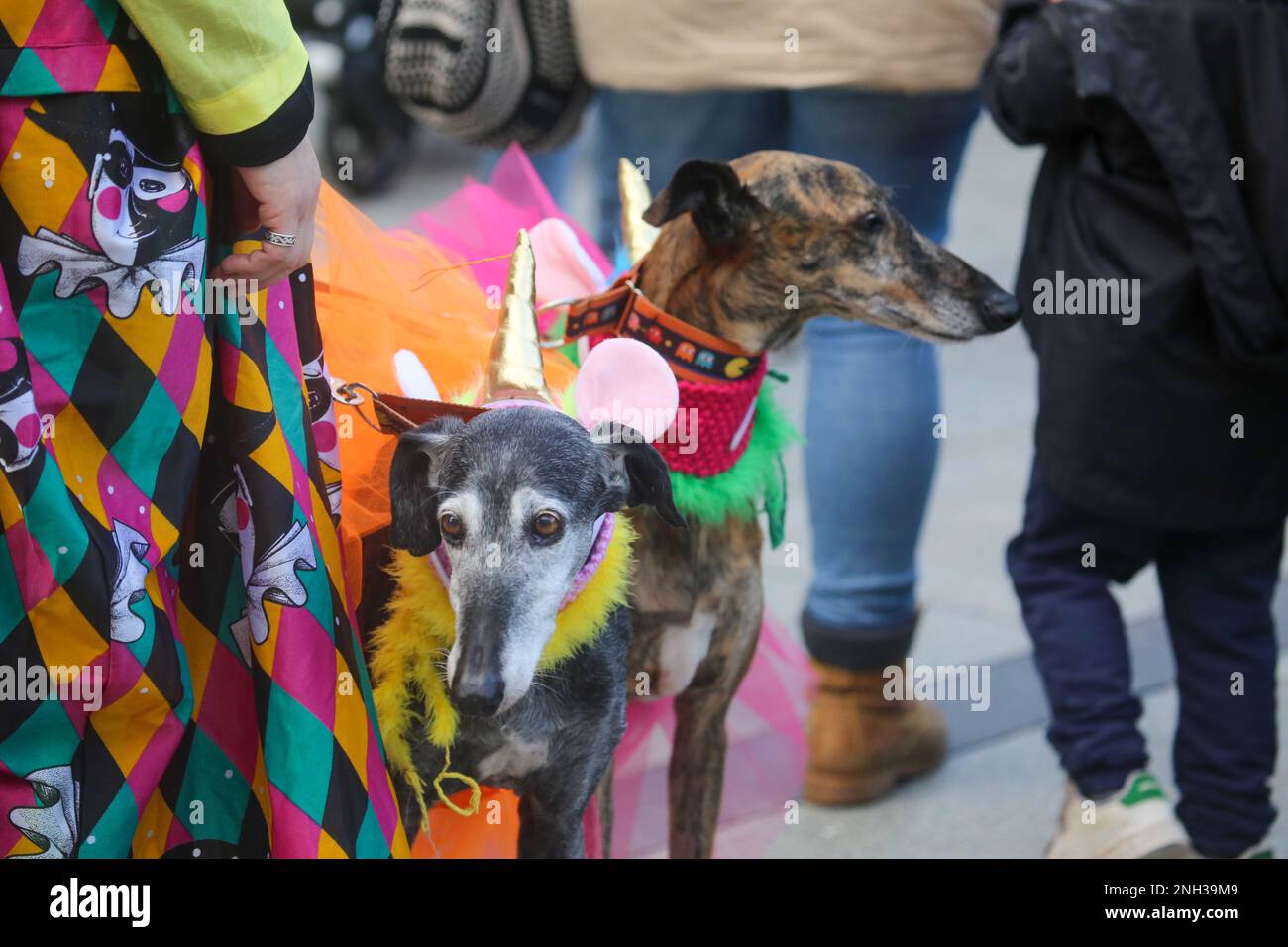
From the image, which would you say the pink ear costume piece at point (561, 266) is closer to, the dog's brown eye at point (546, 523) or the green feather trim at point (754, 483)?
the green feather trim at point (754, 483)

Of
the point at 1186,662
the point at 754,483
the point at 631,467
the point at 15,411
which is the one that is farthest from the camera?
the point at 1186,662

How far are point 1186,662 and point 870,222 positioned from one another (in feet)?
3.84

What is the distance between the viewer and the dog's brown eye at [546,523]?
1668mm

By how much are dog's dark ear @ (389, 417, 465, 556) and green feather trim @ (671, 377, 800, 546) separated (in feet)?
1.38

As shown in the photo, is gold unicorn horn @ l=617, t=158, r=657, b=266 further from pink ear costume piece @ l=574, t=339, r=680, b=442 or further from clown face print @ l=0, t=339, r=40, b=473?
clown face print @ l=0, t=339, r=40, b=473

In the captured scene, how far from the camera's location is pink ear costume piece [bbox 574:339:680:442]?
1.84 metres

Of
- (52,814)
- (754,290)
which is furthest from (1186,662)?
(52,814)

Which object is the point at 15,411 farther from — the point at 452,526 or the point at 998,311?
the point at 998,311

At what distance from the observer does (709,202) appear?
212cm

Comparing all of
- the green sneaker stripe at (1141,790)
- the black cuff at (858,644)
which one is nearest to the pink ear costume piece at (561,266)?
the black cuff at (858,644)

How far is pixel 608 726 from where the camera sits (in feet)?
6.39

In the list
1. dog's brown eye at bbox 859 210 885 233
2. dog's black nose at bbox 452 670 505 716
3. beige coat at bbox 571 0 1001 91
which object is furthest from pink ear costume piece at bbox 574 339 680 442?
beige coat at bbox 571 0 1001 91

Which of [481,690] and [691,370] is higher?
[691,370]

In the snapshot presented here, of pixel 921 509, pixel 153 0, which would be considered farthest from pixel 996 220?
pixel 153 0
